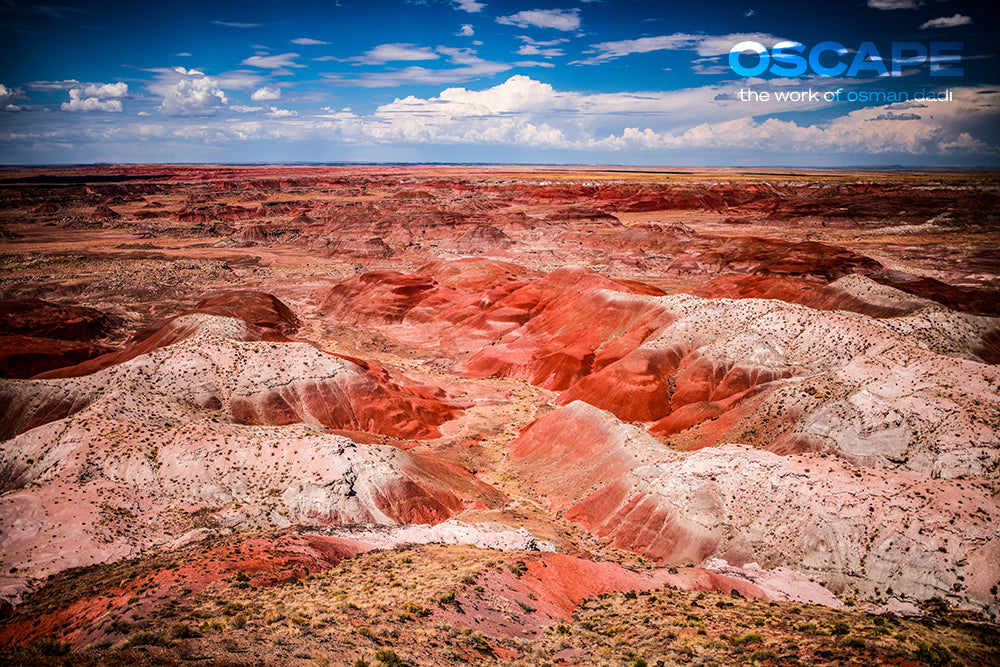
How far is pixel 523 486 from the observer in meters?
35.3

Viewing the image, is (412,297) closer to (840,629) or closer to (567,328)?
(567,328)

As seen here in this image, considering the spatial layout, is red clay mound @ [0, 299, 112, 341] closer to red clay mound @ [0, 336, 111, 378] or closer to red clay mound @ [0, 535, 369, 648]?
red clay mound @ [0, 336, 111, 378]

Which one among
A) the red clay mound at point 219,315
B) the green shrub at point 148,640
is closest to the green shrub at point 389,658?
the green shrub at point 148,640

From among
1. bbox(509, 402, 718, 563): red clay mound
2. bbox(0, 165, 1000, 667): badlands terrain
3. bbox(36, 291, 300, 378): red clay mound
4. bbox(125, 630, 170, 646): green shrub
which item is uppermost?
bbox(36, 291, 300, 378): red clay mound

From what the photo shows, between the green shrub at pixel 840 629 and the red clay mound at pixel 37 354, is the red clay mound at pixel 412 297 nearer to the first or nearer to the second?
the red clay mound at pixel 37 354

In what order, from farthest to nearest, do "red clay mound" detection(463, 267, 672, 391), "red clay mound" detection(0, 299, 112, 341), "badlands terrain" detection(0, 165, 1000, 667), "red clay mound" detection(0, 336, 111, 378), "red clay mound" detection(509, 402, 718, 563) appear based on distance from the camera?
1. "red clay mound" detection(0, 299, 112, 341)
2. "red clay mound" detection(463, 267, 672, 391)
3. "red clay mound" detection(0, 336, 111, 378)
4. "red clay mound" detection(509, 402, 718, 563)
5. "badlands terrain" detection(0, 165, 1000, 667)

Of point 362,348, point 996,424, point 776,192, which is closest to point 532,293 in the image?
point 362,348

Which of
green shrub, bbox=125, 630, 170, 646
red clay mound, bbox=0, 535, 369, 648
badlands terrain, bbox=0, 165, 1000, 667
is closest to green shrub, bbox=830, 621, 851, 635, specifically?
badlands terrain, bbox=0, 165, 1000, 667

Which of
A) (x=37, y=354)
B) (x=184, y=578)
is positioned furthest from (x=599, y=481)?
(x=37, y=354)

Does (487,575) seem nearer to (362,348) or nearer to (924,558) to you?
(924,558)

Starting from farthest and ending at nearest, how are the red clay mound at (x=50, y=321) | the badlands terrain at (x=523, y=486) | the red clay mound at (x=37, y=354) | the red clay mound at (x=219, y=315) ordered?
1. the red clay mound at (x=50, y=321)
2. the red clay mound at (x=37, y=354)
3. the red clay mound at (x=219, y=315)
4. the badlands terrain at (x=523, y=486)

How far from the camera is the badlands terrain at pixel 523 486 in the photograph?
15922 mm

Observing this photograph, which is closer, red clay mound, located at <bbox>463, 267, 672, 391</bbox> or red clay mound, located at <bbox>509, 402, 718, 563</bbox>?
red clay mound, located at <bbox>509, 402, 718, 563</bbox>

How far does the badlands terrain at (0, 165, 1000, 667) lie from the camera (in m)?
15.9
